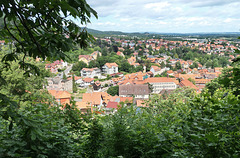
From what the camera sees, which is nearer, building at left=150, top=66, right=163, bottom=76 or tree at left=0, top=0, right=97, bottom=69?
A: tree at left=0, top=0, right=97, bottom=69

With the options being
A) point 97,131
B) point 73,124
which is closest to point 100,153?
point 97,131

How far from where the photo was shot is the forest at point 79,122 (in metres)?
1.93

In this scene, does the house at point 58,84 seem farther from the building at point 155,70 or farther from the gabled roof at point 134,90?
the building at point 155,70

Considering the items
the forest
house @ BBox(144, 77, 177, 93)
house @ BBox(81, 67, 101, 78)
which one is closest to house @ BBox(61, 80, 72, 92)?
house @ BBox(81, 67, 101, 78)

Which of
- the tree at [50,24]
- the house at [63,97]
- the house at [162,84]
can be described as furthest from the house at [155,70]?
the tree at [50,24]

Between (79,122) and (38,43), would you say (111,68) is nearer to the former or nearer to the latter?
(79,122)

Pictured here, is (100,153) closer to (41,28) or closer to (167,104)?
(41,28)

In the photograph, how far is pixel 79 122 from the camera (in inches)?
146

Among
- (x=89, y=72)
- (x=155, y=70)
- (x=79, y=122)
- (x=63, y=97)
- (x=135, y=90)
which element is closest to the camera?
(x=79, y=122)

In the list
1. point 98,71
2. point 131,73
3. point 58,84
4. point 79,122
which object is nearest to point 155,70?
point 131,73

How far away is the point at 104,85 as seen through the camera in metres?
53.6

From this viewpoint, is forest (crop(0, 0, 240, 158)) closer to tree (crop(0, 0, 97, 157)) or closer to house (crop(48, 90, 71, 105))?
tree (crop(0, 0, 97, 157))

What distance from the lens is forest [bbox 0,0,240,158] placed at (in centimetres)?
193

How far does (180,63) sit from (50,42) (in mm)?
78968
